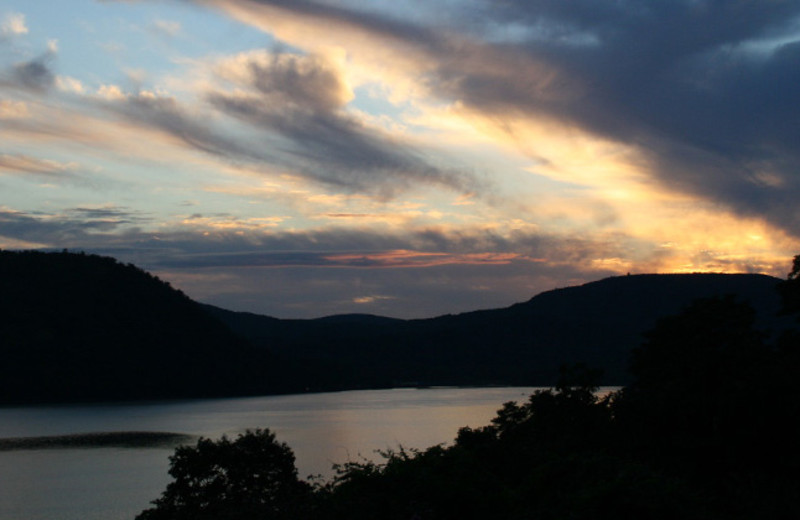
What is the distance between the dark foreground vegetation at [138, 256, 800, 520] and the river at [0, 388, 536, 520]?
9690mm

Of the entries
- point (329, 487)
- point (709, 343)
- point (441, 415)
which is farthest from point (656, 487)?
point (441, 415)

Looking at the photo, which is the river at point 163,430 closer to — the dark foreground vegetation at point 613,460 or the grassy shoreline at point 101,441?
the grassy shoreline at point 101,441

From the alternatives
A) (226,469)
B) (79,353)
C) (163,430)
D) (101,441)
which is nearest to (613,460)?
(226,469)

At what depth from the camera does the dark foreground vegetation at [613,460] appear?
12.8 metres

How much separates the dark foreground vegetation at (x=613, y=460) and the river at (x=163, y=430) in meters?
9.69

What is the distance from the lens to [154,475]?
74875 millimetres

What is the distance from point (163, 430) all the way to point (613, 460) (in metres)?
113

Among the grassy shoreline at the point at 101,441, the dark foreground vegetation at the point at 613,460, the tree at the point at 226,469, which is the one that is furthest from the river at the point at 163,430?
the dark foreground vegetation at the point at 613,460

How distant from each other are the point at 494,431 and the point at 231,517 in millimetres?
34536

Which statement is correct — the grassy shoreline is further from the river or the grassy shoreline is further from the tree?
the tree

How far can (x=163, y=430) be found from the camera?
118438 mm

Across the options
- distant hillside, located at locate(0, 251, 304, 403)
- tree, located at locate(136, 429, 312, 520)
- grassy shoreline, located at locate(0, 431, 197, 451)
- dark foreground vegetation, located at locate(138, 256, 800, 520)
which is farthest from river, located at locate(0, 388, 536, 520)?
distant hillside, located at locate(0, 251, 304, 403)

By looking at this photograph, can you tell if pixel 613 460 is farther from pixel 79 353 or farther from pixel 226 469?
pixel 79 353

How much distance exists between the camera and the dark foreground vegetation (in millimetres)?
12750
